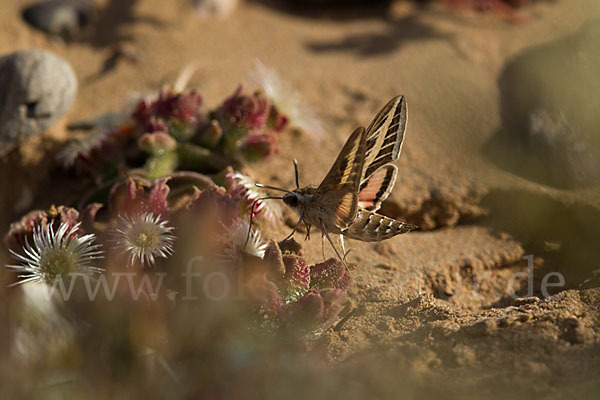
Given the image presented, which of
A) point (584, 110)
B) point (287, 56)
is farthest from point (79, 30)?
point (584, 110)

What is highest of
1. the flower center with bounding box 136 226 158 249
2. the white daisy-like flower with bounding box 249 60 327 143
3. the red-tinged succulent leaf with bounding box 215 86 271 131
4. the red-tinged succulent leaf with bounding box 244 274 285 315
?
the white daisy-like flower with bounding box 249 60 327 143

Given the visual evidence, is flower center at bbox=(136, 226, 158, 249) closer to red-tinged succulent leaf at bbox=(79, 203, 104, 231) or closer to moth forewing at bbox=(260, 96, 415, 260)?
red-tinged succulent leaf at bbox=(79, 203, 104, 231)

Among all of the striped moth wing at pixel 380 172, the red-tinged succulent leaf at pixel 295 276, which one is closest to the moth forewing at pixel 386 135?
the striped moth wing at pixel 380 172

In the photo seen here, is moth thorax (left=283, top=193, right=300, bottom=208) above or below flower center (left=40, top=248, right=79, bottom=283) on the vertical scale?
above

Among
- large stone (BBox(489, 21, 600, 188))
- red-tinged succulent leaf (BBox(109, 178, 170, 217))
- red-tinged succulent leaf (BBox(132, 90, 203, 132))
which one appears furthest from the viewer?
large stone (BBox(489, 21, 600, 188))

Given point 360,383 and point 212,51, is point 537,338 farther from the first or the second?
point 212,51

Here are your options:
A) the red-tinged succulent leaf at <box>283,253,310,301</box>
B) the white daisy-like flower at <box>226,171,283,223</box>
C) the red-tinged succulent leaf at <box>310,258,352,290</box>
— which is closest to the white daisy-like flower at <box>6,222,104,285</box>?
the white daisy-like flower at <box>226,171,283,223</box>

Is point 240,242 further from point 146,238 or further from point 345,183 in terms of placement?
point 345,183

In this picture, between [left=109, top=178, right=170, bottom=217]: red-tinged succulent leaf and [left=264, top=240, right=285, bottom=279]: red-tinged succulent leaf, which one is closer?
[left=264, top=240, right=285, bottom=279]: red-tinged succulent leaf
